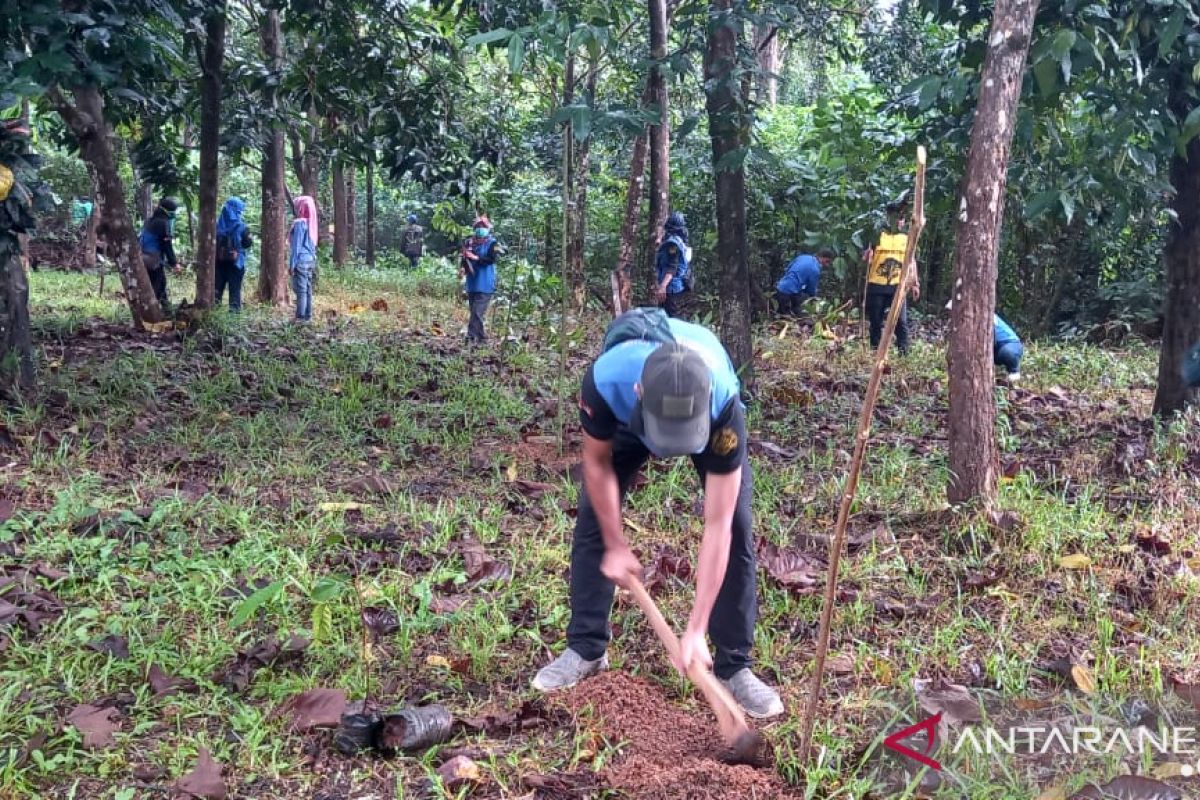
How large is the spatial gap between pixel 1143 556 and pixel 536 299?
4.42 m

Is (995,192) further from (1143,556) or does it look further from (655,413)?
(655,413)

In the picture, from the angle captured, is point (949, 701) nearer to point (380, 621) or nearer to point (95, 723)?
point (380, 621)

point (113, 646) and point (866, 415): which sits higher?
point (866, 415)

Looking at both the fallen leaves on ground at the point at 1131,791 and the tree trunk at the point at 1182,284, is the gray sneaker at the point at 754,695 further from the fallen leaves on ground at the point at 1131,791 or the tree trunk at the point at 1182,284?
the tree trunk at the point at 1182,284

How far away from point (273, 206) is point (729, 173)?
6857 millimetres

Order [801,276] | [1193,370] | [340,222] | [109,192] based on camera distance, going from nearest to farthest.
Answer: [1193,370] < [109,192] < [801,276] < [340,222]

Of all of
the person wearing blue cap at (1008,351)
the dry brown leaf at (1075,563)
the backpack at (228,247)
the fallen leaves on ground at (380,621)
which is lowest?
the fallen leaves on ground at (380,621)

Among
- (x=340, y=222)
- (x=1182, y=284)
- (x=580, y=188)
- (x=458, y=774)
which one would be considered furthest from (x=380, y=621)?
(x=340, y=222)

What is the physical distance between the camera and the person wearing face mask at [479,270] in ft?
30.9

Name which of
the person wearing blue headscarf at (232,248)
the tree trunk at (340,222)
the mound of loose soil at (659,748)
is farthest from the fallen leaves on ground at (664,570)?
the tree trunk at (340,222)

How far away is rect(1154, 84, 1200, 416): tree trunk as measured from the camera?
5.93 m

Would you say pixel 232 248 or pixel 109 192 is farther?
pixel 232 248

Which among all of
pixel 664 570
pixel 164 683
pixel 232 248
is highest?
pixel 232 248

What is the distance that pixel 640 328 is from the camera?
278cm
